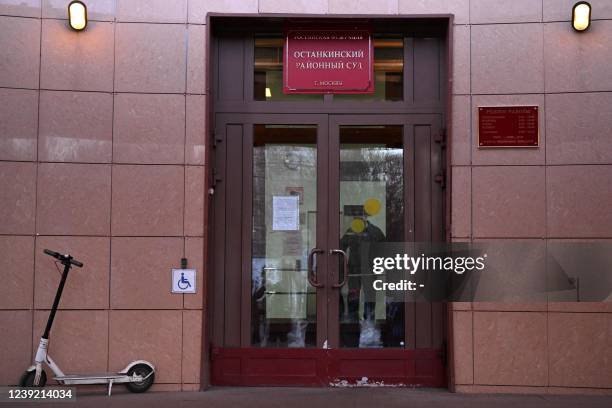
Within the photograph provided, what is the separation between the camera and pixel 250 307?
23.4 ft

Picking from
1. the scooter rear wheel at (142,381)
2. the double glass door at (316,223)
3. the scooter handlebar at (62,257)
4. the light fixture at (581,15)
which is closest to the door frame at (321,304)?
the double glass door at (316,223)

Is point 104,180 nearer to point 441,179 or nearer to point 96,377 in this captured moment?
point 96,377

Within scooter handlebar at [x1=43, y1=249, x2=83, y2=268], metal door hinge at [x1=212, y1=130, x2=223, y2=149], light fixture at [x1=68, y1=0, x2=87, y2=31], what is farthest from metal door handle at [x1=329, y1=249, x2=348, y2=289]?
light fixture at [x1=68, y1=0, x2=87, y2=31]

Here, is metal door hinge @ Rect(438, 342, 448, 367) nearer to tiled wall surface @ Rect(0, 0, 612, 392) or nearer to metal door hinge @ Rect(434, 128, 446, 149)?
tiled wall surface @ Rect(0, 0, 612, 392)

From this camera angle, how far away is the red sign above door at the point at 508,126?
6.83 m

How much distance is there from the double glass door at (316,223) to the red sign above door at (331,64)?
0.96 ft

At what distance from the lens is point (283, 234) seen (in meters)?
7.21

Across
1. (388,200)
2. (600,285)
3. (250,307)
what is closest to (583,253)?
(600,285)

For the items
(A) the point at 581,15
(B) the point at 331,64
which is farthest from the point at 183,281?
(A) the point at 581,15

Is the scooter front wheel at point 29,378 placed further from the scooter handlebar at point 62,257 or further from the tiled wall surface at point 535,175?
the tiled wall surface at point 535,175

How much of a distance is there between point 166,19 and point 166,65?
43 centimetres

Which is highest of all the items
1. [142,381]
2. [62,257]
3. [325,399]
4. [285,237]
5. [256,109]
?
[256,109]

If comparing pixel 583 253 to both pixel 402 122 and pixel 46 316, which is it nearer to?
pixel 402 122

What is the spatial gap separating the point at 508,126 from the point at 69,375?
181 inches
